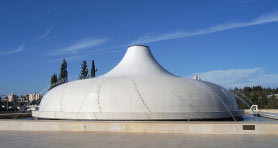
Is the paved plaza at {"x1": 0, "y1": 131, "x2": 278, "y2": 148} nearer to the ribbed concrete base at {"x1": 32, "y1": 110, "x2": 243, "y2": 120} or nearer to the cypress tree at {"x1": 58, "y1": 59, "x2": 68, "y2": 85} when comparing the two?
the ribbed concrete base at {"x1": 32, "y1": 110, "x2": 243, "y2": 120}

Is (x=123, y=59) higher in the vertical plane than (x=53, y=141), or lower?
higher

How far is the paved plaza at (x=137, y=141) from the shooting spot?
419 inches

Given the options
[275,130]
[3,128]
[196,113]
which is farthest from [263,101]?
[3,128]

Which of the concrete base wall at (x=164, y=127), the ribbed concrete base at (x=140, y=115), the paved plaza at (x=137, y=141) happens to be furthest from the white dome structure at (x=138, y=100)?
the paved plaza at (x=137, y=141)

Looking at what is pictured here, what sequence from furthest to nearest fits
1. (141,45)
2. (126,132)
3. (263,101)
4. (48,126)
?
1. (263,101)
2. (141,45)
3. (48,126)
4. (126,132)

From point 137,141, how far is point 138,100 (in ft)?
25.3

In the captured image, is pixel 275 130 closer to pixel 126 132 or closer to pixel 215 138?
pixel 215 138

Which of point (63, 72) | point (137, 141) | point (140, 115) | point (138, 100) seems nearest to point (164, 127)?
point (137, 141)

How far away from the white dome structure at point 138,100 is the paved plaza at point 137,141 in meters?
5.34

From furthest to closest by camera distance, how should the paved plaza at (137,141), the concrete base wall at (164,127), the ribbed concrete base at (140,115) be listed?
1. the ribbed concrete base at (140,115)
2. the concrete base wall at (164,127)
3. the paved plaza at (137,141)

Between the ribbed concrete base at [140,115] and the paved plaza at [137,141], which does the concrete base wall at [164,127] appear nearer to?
the paved plaza at [137,141]

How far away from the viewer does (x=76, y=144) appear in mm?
11008

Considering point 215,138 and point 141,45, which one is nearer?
point 215,138

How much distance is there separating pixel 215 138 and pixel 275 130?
293 centimetres
